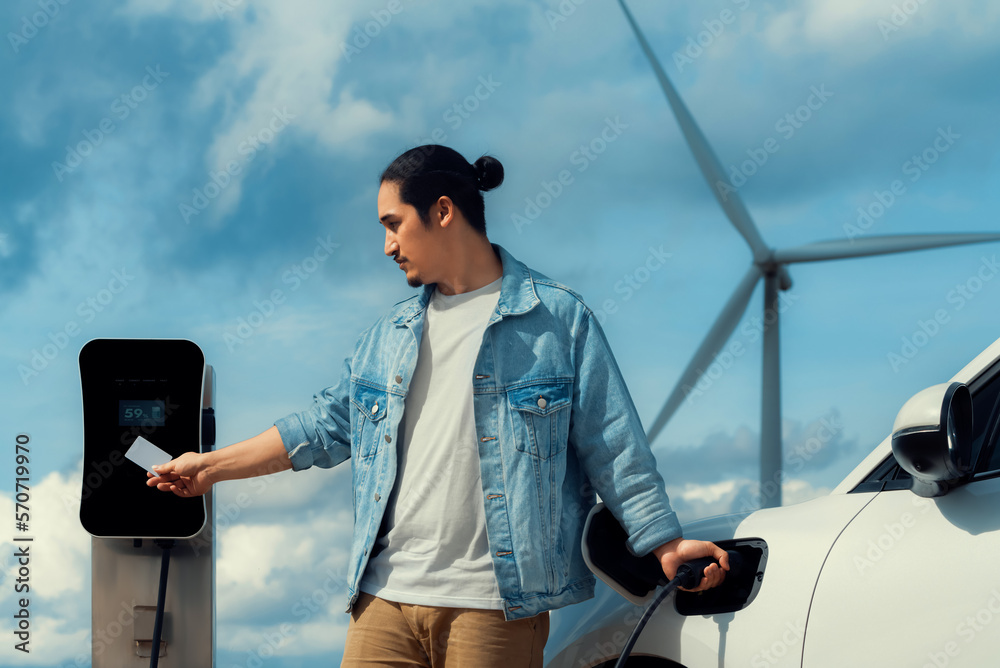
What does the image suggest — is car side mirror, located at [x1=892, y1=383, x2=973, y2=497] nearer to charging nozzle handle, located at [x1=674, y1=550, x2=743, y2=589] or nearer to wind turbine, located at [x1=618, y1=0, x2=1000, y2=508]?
→ charging nozzle handle, located at [x1=674, y1=550, x2=743, y2=589]

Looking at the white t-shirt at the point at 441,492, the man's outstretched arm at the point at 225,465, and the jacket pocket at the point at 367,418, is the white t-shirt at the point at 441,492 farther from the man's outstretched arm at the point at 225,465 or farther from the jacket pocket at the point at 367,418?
the man's outstretched arm at the point at 225,465

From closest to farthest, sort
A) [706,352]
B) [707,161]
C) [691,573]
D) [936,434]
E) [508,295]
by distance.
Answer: [936,434], [691,573], [508,295], [706,352], [707,161]

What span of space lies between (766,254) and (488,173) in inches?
291

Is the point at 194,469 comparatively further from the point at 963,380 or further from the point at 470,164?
the point at 963,380

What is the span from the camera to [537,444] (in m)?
2.20

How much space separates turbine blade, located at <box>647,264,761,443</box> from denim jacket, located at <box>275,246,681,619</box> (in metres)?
5.20

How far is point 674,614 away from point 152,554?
1904 millimetres

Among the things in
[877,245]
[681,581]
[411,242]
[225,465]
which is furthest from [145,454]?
[877,245]

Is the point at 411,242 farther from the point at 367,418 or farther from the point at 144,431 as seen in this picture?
the point at 144,431

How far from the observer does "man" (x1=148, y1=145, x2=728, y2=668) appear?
6.98ft

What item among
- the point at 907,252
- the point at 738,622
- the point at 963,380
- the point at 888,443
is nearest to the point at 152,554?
the point at 738,622

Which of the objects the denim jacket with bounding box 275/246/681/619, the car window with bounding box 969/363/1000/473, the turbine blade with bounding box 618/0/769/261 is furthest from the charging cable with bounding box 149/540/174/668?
the turbine blade with bounding box 618/0/769/261

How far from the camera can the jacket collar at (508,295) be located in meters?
2.29

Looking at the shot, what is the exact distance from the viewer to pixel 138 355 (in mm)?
3115
